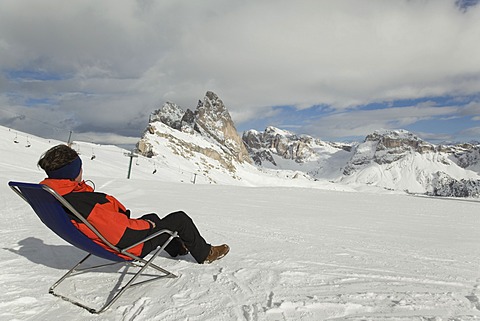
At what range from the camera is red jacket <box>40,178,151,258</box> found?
9.23 feet

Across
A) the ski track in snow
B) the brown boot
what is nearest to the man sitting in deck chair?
the ski track in snow

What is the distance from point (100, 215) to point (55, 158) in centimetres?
65

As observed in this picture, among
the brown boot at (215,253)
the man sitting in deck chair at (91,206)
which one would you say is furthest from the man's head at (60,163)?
the brown boot at (215,253)

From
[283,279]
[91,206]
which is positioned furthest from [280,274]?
[91,206]

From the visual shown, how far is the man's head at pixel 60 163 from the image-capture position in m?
2.83

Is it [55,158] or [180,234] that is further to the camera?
[180,234]

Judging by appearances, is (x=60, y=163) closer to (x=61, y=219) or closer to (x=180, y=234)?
(x=61, y=219)

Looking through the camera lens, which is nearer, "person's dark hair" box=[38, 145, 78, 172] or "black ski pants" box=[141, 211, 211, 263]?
"person's dark hair" box=[38, 145, 78, 172]

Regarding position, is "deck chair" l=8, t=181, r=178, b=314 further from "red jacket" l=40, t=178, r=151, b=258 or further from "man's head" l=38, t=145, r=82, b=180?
"man's head" l=38, t=145, r=82, b=180

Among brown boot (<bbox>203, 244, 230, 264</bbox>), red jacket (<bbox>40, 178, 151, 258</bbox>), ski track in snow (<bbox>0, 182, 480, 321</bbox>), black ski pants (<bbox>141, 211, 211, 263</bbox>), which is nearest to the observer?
ski track in snow (<bbox>0, 182, 480, 321</bbox>)

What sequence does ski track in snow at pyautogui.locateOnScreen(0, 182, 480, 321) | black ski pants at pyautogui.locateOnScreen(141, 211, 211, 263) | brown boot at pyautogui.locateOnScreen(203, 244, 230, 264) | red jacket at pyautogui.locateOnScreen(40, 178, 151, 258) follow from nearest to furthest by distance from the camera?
1. ski track in snow at pyautogui.locateOnScreen(0, 182, 480, 321)
2. red jacket at pyautogui.locateOnScreen(40, 178, 151, 258)
3. black ski pants at pyautogui.locateOnScreen(141, 211, 211, 263)
4. brown boot at pyautogui.locateOnScreen(203, 244, 230, 264)

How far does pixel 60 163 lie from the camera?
285 cm

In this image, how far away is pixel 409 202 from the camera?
1194 cm

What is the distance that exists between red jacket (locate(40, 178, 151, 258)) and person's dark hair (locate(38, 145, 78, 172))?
12 centimetres
